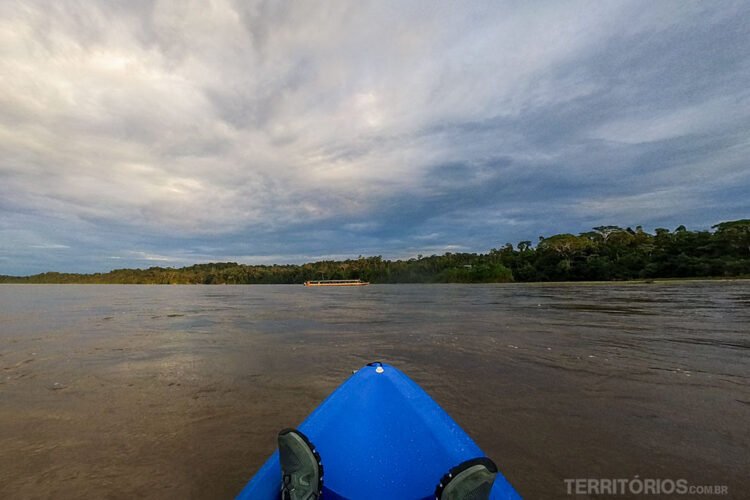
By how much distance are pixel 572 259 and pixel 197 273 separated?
161m

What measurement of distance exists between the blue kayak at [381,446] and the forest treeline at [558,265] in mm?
85296

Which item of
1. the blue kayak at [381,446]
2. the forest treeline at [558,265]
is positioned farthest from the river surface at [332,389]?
the forest treeline at [558,265]

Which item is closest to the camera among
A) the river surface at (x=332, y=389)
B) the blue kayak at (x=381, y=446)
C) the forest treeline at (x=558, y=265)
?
the blue kayak at (x=381, y=446)

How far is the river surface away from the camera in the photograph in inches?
139

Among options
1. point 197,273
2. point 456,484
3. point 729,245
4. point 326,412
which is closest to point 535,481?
point 456,484

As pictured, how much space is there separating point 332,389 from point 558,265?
89564 mm

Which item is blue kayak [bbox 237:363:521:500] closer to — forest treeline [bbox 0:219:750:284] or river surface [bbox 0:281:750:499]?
river surface [bbox 0:281:750:499]

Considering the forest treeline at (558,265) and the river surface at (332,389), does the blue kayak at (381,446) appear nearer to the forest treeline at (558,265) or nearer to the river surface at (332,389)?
the river surface at (332,389)

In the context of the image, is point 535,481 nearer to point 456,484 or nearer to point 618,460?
point 618,460

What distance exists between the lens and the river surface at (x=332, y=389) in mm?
3543

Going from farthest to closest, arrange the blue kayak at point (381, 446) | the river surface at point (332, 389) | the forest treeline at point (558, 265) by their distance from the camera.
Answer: the forest treeline at point (558, 265), the river surface at point (332, 389), the blue kayak at point (381, 446)

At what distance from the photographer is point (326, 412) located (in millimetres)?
3270

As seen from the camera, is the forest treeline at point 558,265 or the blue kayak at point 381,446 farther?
the forest treeline at point 558,265

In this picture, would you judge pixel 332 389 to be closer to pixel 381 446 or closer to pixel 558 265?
pixel 381 446
